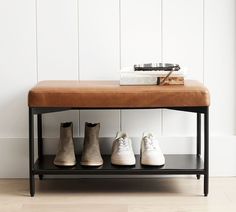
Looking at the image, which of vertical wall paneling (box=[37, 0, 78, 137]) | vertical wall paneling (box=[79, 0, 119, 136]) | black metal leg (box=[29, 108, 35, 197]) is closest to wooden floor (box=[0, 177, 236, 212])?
black metal leg (box=[29, 108, 35, 197])

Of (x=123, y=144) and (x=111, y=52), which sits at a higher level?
(x=111, y=52)

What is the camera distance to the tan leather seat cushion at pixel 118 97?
1985mm

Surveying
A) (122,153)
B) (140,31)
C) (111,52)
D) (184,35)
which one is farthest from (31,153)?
(184,35)

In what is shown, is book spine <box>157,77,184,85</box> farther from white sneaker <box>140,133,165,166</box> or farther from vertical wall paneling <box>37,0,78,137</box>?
vertical wall paneling <box>37,0,78,137</box>

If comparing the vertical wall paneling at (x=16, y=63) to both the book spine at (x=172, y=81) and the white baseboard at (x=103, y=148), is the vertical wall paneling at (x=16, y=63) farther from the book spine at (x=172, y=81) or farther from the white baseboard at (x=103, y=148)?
the book spine at (x=172, y=81)

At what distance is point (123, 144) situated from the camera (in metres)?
2.12

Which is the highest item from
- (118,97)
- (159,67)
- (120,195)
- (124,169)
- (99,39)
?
(99,39)

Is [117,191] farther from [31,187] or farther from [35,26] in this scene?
[35,26]

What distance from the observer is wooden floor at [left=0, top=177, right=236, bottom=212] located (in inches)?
76.7

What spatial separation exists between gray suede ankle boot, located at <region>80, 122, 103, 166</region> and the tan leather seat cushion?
0.18 meters

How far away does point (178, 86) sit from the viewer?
204 cm

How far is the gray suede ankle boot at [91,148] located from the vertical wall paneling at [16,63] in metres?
0.32

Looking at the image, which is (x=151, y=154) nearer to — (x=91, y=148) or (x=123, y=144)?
(x=123, y=144)

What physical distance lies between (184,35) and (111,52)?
0.31m
